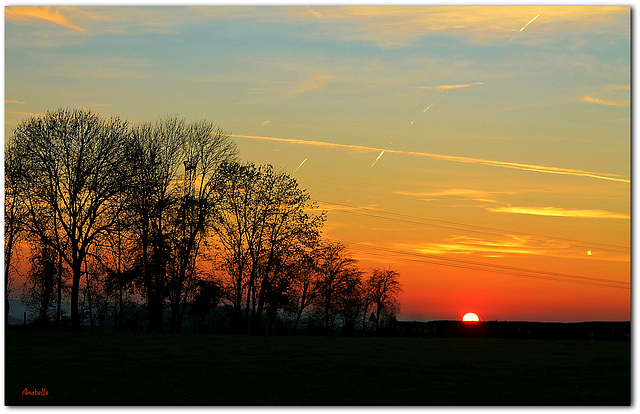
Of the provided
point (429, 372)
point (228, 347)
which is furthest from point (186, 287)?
point (429, 372)

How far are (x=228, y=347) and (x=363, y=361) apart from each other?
11.4 m

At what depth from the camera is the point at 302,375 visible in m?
30.5

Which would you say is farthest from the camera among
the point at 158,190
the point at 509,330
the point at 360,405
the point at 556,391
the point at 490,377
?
the point at 509,330

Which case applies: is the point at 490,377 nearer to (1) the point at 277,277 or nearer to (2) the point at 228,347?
(2) the point at 228,347

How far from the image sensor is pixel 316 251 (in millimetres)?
77750

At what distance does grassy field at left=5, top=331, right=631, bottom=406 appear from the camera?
24531 mm
